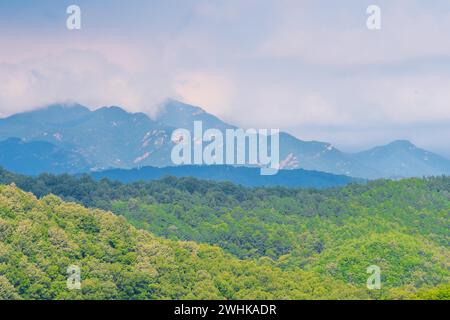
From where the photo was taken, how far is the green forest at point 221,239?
2749 inches

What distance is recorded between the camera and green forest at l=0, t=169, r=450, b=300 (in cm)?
6981

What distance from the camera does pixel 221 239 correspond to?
111875 millimetres

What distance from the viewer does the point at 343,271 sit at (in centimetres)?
9069

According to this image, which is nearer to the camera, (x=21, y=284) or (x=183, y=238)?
(x=21, y=284)

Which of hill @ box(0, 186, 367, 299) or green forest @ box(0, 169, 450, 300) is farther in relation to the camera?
green forest @ box(0, 169, 450, 300)

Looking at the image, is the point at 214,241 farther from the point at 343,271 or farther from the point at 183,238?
the point at 343,271

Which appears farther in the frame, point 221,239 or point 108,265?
point 221,239

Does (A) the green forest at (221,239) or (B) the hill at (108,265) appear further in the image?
(A) the green forest at (221,239)

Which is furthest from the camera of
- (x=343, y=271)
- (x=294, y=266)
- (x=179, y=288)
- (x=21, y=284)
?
(x=294, y=266)

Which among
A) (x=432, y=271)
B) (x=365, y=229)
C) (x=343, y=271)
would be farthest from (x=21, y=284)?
(x=365, y=229)

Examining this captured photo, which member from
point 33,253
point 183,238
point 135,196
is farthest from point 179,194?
point 33,253
